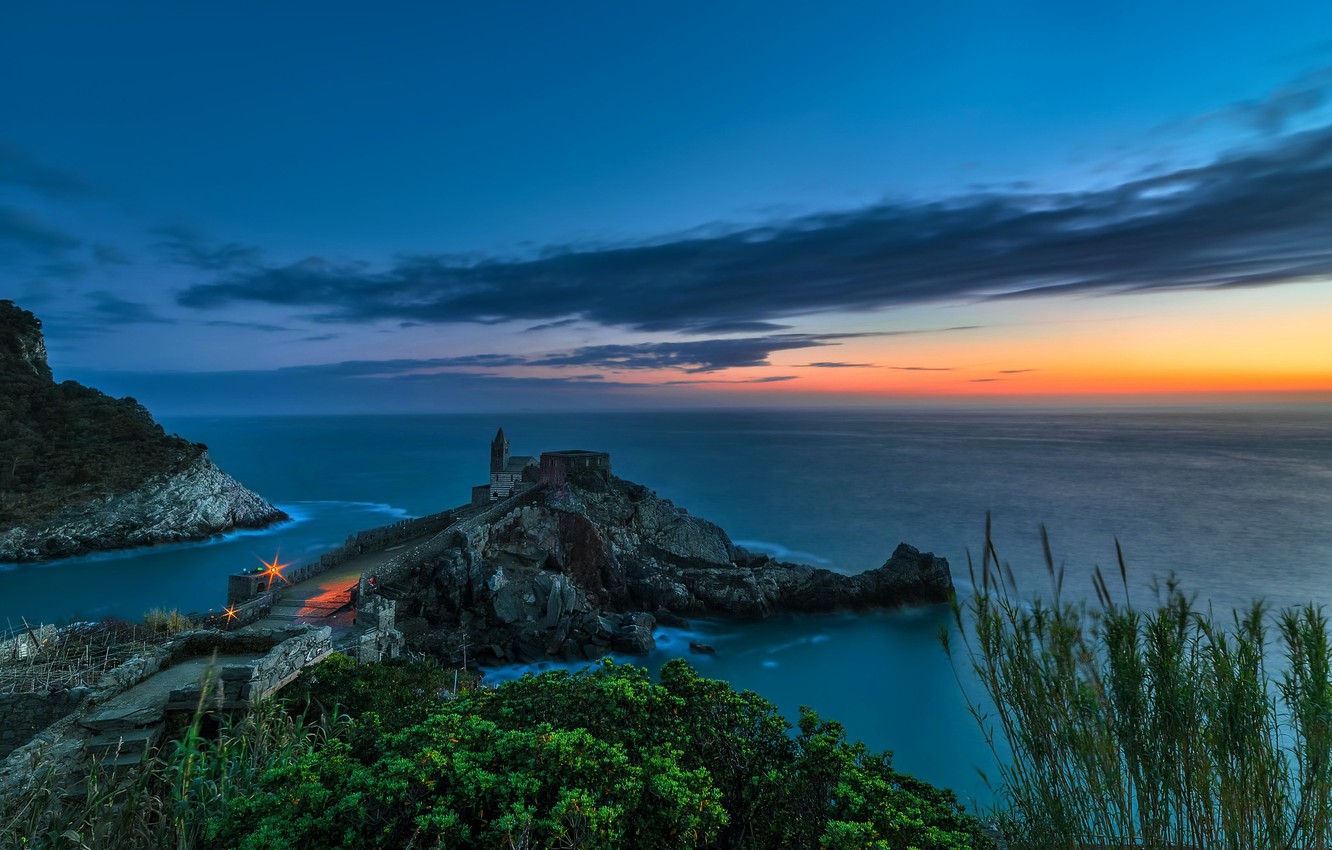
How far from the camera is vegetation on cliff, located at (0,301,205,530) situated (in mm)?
44281

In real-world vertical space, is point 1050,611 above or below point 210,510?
above

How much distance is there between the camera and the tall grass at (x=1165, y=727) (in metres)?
5.55

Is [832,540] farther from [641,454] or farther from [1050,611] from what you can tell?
[641,454]

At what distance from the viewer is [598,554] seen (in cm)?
3369

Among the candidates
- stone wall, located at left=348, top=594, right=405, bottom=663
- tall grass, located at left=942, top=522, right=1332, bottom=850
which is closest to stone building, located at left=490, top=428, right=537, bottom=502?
stone wall, located at left=348, top=594, right=405, bottom=663

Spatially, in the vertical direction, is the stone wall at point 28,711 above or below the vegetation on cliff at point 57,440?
below

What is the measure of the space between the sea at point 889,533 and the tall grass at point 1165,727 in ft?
2.25

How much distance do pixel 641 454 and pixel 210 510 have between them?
267 feet

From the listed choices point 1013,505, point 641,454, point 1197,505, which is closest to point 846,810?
point 1013,505

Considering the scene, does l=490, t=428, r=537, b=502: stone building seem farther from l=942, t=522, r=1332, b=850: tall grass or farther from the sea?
l=942, t=522, r=1332, b=850: tall grass

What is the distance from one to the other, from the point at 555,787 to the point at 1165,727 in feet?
19.7

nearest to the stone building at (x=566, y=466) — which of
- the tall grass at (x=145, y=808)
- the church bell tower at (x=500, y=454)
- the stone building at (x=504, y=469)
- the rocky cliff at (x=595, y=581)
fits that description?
the rocky cliff at (x=595, y=581)

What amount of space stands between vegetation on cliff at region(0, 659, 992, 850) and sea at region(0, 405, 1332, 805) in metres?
2.04

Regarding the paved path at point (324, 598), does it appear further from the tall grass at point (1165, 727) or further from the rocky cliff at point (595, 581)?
the tall grass at point (1165, 727)
